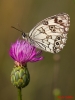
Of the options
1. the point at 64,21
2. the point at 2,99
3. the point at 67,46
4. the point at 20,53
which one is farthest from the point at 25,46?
the point at 67,46

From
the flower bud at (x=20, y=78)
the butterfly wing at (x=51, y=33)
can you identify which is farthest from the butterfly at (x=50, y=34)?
the flower bud at (x=20, y=78)

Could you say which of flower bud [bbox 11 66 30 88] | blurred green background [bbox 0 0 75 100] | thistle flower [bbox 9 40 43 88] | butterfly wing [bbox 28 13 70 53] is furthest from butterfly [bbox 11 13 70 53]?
blurred green background [bbox 0 0 75 100]

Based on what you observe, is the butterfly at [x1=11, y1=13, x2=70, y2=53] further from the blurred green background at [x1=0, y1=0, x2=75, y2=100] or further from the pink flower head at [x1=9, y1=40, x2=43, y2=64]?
the blurred green background at [x1=0, y1=0, x2=75, y2=100]

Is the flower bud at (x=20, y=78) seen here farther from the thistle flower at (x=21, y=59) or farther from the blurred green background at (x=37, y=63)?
the blurred green background at (x=37, y=63)

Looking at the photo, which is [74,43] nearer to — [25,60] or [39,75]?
[39,75]

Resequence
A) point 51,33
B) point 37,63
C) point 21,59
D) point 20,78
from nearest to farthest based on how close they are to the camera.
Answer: point 20,78
point 21,59
point 51,33
point 37,63

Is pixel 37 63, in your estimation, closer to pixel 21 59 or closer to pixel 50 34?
pixel 50 34

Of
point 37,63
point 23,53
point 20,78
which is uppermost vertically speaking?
point 23,53

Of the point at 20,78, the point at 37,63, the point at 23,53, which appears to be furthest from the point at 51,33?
the point at 37,63
